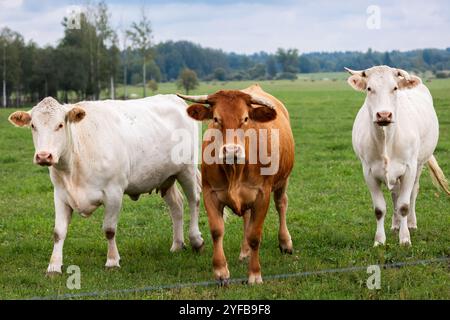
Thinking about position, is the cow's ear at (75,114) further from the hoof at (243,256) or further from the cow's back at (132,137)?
the hoof at (243,256)

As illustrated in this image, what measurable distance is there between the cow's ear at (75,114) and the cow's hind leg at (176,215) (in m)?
2.27

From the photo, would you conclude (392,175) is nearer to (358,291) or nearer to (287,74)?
(358,291)

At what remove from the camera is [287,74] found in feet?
363

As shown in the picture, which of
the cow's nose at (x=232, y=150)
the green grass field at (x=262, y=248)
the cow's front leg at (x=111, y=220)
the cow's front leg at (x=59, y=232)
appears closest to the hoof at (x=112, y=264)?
the cow's front leg at (x=111, y=220)

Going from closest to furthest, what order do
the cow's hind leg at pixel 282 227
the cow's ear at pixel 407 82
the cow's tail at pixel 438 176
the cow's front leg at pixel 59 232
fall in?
the cow's front leg at pixel 59 232
the cow's ear at pixel 407 82
the cow's hind leg at pixel 282 227
the cow's tail at pixel 438 176

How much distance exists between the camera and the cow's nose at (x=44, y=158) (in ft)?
25.6

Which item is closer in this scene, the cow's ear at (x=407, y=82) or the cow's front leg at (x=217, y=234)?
the cow's front leg at (x=217, y=234)

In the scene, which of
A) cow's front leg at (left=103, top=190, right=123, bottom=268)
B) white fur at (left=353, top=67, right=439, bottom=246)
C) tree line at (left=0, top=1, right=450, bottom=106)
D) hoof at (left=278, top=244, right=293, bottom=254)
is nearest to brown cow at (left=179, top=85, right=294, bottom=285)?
cow's front leg at (left=103, top=190, right=123, bottom=268)

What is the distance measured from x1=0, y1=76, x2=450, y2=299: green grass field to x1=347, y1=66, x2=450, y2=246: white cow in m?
0.63

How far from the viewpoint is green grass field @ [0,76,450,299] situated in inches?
294

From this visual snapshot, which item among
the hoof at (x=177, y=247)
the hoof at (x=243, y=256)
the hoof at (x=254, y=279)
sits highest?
the hoof at (x=254, y=279)
